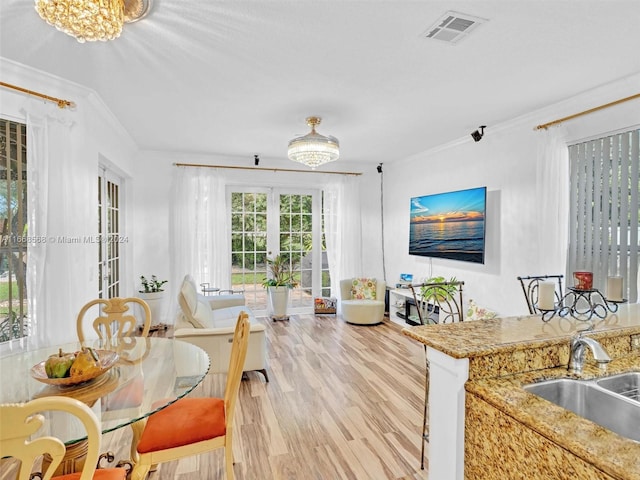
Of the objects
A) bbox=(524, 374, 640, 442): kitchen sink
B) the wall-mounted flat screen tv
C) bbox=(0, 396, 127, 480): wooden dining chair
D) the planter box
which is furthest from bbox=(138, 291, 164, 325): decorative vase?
bbox=(524, 374, 640, 442): kitchen sink

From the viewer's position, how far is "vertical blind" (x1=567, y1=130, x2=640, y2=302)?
9.09 ft

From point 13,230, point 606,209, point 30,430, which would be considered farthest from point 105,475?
point 606,209

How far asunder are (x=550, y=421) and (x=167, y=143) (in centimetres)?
495

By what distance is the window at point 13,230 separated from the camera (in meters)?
2.54

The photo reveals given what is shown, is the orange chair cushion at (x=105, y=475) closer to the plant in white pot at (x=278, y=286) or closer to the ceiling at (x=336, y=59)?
the ceiling at (x=336, y=59)

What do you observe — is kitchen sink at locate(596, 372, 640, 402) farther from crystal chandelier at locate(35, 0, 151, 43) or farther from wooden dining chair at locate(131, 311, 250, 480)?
crystal chandelier at locate(35, 0, 151, 43)

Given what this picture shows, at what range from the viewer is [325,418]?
2725mm

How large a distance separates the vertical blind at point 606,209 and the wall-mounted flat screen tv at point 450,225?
982 millimetres

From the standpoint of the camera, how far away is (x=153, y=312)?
487cm

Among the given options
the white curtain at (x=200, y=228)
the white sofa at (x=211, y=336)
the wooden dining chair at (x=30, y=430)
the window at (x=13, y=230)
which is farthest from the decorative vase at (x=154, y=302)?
the wooden dining chair at (x=30, y=430)

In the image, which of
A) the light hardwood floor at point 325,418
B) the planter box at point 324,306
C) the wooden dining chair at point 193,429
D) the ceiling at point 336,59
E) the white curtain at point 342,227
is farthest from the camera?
the white curtain at point 342,227

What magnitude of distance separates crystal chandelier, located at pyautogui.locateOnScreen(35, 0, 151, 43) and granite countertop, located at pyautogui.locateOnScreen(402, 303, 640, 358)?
183cm

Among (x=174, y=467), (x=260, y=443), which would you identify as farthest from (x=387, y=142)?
(x=174, y=467)

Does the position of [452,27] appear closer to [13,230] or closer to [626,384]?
[626,384]
